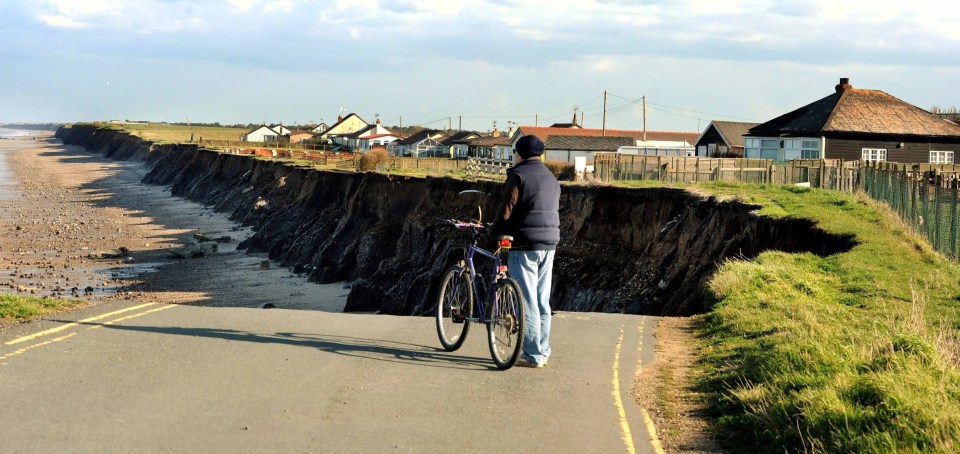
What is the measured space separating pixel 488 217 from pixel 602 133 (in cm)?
4962

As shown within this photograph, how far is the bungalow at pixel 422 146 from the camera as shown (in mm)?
111081

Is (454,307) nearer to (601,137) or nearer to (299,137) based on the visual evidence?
(601,137)

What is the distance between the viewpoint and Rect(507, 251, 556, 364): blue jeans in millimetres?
9547

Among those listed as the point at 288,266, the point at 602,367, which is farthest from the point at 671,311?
the point at 288,266

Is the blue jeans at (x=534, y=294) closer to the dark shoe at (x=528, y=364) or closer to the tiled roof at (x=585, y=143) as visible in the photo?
the dark shoe at (x=528, y=364)

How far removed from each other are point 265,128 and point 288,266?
4686 inches

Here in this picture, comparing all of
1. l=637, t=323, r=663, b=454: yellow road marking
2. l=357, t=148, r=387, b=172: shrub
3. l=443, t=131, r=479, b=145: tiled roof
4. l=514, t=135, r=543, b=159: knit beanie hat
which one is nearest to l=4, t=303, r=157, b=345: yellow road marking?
l=514, t=135, r=543, b=159: knit beanie hat

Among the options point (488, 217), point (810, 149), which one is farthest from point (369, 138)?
point (488, 217)

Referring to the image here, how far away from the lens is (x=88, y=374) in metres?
9.04

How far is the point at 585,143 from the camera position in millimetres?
76562

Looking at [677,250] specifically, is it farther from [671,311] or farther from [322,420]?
[322,420]

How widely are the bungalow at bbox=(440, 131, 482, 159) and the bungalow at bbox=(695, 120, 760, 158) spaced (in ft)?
130

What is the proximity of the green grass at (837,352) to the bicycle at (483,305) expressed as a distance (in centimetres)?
177

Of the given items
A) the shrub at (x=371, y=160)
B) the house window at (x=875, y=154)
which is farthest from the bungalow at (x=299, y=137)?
the house window at (x=875, y=154)
